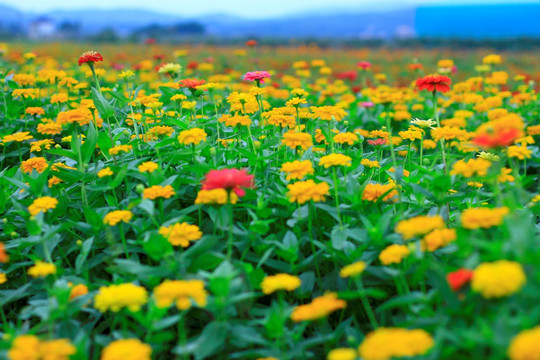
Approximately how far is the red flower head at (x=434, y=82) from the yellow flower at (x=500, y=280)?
1.30 metres

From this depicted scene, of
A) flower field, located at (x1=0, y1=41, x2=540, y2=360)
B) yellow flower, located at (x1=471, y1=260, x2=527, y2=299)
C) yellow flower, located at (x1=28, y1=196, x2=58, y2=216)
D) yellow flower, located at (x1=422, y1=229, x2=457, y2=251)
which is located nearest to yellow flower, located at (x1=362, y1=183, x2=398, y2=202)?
flower field, located at (x1=0, y1=41, x2=540, y2=360)

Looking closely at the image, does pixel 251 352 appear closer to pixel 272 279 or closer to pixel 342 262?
pixel 272 279

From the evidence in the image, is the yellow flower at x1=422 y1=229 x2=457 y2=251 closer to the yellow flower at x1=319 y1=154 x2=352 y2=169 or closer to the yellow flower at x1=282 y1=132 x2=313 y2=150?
the yellow flower at x1=319 y1=154 x2=352 y2=169

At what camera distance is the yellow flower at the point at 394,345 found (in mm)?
1076

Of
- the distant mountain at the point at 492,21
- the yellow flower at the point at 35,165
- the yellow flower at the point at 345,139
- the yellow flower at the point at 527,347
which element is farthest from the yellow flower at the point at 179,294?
the distant mountain at the point at 492,21

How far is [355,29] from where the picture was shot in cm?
11812

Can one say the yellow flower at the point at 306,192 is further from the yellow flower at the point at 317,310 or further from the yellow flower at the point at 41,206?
the yellow flower at the point at 41,206

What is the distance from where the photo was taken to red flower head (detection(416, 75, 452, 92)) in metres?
2.24

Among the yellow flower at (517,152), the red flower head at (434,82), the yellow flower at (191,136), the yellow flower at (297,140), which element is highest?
the red flower head at (434,82)

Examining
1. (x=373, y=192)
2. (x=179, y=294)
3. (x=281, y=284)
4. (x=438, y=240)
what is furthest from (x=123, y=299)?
(x=373, y=192)

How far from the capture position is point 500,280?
3.49 ft

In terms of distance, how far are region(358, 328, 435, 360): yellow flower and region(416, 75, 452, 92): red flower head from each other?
1383 millimetres

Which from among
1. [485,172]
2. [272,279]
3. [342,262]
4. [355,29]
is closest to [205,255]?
[272,279]

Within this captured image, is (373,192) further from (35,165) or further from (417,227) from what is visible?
(35,165)
